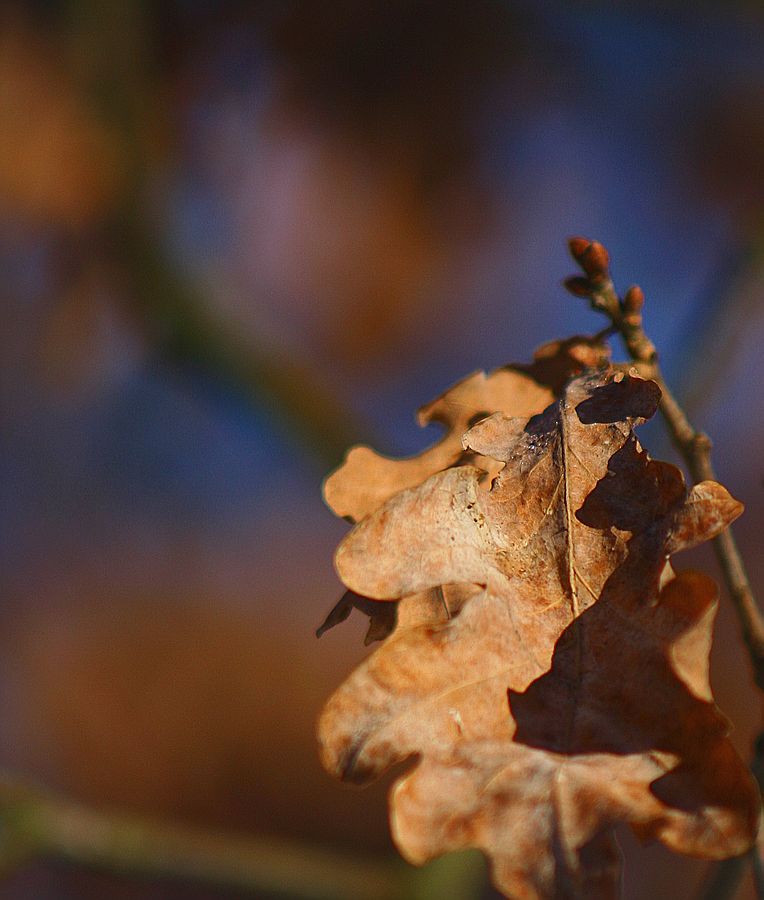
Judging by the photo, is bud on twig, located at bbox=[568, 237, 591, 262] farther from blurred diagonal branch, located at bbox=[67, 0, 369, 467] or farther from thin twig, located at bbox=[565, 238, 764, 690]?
blurred diagonal branch, located at bbox=[67, 0, 369, 467]

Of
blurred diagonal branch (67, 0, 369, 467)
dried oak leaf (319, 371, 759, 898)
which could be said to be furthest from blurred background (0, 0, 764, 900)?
dried oak leaf (319, 371, 759, 898)

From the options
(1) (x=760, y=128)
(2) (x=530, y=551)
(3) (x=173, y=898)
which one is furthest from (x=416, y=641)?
(3) (x=173, y=898)

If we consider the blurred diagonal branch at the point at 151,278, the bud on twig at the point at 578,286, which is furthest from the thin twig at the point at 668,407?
the blurred diagonal branch at the point at 151,278

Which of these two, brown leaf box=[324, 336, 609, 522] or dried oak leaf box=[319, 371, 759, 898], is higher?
brown leaf box=[324, 336, 609, 522]

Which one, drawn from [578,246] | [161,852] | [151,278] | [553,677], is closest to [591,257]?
[578,246]

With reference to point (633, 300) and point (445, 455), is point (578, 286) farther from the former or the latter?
point (445, 455)

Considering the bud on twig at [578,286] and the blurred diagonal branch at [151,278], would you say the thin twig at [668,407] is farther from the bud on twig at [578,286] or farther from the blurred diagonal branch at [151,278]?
the blurred diagonal branch at [151,278]

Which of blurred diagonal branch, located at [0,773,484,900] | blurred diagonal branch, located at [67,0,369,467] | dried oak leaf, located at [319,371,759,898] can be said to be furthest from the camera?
blurred diagonal branch, located at [67,0,369,467]

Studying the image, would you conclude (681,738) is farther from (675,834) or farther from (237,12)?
(237,12)
